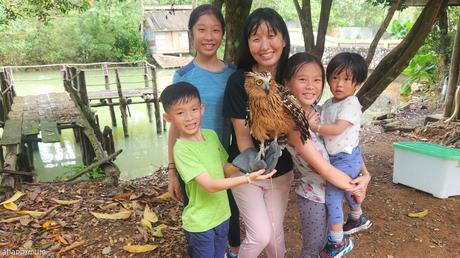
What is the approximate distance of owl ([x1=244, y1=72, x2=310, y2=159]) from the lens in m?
1.72

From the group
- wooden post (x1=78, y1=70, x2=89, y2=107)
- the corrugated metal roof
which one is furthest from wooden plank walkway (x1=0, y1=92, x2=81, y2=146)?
the corrugated metal roof

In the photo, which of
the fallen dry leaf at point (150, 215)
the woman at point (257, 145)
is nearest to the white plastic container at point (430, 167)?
the woman at point (257, 145)

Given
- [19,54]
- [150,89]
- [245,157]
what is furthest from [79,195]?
[19,54]

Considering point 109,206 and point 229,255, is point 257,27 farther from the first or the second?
point 109,206

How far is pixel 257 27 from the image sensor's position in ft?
6.09

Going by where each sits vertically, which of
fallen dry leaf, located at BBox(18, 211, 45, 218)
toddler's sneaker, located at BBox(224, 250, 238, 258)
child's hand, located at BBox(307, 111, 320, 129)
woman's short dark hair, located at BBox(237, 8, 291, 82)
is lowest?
toddler's sneaker, located at BBox(224, 250, 238, 258)

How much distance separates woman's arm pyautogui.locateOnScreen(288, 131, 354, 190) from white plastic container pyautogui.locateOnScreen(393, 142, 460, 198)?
221cm

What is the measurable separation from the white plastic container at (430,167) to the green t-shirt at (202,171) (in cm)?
270

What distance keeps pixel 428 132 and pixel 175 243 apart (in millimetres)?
5947

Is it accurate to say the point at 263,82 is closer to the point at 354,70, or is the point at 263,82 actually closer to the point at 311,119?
the point at 311,119

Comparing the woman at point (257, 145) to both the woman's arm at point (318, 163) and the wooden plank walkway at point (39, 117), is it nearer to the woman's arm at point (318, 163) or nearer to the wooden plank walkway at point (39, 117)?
the woman's arm at point (318, 163)

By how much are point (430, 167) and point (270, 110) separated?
9.69ft

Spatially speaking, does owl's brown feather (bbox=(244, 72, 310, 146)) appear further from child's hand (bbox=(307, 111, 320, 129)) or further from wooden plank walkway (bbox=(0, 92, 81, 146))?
wooden plank walkway (bbox=(0, 92, 81, 146))

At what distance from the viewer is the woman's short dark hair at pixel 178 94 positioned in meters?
1.90
